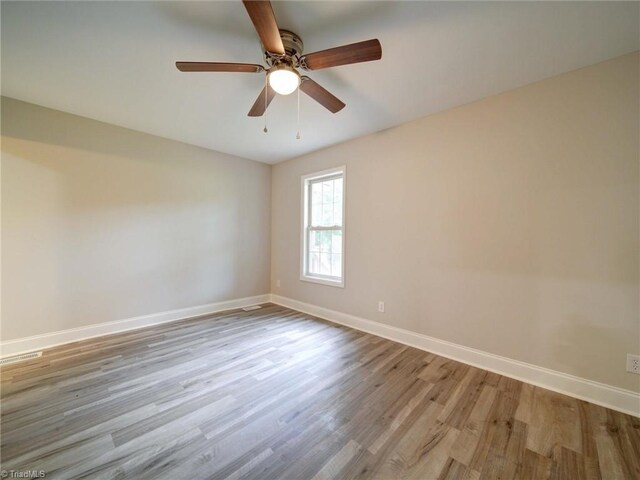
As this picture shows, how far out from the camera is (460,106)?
2.47m

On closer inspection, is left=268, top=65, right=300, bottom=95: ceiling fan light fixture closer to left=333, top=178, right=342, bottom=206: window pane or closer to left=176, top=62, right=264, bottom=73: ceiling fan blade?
left=176, top=62, right=264, bottom=73: ceiling fan blade

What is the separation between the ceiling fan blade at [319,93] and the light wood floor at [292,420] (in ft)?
7.54

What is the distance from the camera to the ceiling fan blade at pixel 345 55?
55.1 inches

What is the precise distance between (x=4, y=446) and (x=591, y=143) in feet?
14.2

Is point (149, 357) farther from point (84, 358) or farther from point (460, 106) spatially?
point (460, 106)

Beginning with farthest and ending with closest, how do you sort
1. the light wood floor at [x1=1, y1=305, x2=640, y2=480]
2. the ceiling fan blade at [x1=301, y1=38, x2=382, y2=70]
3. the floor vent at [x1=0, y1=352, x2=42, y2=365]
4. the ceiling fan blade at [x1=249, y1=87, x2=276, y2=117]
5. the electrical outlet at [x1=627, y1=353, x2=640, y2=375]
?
1. the floor vent at [x1=0, y1=352, x2=42, y2=365]
2. the ceiling fan blade at [x1=249, y1=87, x2=276, y2=117]
3. the electrical outlet at [x1=627, y1=353, x2=640, y2=375]
4. the ceiling fan blade at [x1=301, y1=38, x2=382, y2=70]
5. the light wood floor at [x1=1, y1=305, x2=640, y2=480]

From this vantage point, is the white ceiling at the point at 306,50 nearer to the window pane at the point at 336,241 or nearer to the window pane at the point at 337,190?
the window pane at the point at 337,190

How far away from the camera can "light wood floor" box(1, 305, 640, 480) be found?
51.1 inches

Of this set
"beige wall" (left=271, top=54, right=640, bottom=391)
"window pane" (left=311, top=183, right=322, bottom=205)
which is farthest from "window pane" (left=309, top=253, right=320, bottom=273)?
"beige wall" (left=271, top=54, right=640, bottom=391)

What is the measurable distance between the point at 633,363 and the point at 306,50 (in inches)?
127

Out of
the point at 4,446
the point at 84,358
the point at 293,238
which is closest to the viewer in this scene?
the point at 4,446

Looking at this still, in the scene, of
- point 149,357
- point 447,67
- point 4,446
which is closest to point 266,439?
point 4,446

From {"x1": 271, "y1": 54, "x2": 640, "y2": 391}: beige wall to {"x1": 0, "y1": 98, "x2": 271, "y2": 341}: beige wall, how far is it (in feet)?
7.66

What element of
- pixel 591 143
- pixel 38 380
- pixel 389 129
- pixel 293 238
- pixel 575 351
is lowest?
pixel 38 380
